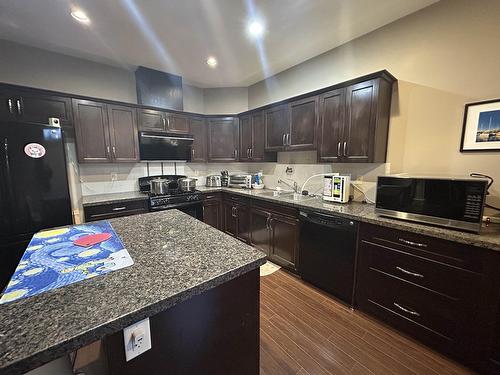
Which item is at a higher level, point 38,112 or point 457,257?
point 38,112

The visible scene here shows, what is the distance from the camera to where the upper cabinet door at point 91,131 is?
108 inches

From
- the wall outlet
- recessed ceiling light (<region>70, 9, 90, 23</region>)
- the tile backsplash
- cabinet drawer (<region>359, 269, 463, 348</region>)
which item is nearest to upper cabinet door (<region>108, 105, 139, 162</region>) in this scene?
the tile backsplash

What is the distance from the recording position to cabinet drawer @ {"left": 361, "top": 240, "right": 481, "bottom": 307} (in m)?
1.42

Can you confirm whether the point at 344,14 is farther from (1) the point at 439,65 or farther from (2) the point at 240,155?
(2) the point at 240,155

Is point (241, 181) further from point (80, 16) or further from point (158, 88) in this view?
point (80, 16)

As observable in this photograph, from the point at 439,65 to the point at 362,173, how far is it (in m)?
1.21

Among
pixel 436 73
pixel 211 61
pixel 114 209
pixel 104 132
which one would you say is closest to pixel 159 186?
pixel 114 209

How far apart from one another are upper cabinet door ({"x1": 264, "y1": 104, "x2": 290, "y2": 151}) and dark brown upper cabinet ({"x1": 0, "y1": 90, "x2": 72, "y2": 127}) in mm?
2712

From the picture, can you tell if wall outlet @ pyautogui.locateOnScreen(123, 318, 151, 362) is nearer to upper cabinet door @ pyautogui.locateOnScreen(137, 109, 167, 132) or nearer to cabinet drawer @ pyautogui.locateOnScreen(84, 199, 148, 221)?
cabinet drawer @ pyautogui.locateOnScreen(84, 199, 148, 221)

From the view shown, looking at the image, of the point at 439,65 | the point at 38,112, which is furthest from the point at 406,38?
the point at 38,112

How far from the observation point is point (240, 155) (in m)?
3.91

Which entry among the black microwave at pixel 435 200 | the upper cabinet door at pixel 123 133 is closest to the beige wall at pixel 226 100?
the upper cabinet door at pixel 123 133

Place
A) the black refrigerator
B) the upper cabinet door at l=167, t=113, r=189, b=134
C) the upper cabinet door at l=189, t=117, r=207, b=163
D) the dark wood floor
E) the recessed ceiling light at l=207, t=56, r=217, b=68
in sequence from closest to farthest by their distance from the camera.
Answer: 1. the dark wood floor
2. the black refrigerator
3. the recessed ceiling light at l=207, t=56, r=217, b=68
4. the upper cabinet door at l=167, t=113, r=189, b=134
5. the upper cabinet door at l=189, t=117, r=207, b=163

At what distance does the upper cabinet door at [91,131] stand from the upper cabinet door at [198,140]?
1.31 meters
